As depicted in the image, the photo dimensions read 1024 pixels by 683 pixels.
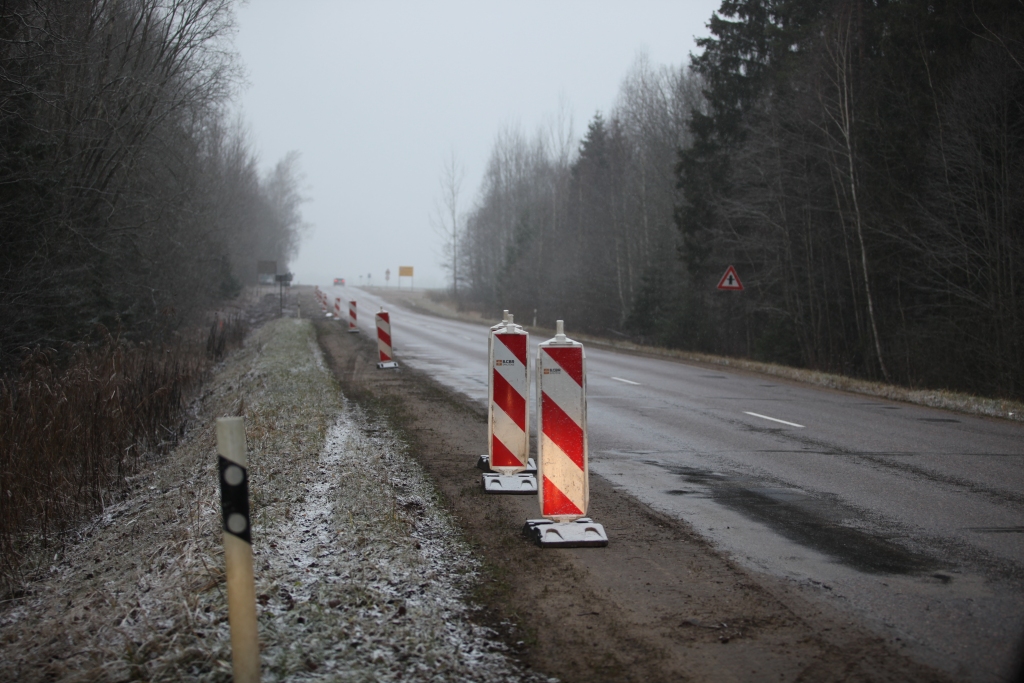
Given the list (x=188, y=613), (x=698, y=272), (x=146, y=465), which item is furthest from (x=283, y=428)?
(x=698, y=272)

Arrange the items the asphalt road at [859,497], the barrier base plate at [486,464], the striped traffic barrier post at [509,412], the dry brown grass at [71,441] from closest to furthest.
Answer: the asphalt road at [859,497] < the striped traffic barrier post at [509,412] < the dry brown grass at [71,441] < the barrier base plate at [486,464]

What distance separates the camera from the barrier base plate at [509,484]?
7.68 m

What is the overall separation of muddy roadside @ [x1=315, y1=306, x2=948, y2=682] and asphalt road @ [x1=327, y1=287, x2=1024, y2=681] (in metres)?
0.25

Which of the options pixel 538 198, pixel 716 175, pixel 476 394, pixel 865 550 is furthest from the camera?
pixel 538 198

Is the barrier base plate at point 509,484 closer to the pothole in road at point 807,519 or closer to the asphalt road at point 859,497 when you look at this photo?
the asphalt road at point 859,497

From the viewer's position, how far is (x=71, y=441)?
10.2m

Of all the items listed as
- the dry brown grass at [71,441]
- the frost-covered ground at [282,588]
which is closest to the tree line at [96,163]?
the dry brown grass at [71,441]

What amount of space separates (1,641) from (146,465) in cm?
664

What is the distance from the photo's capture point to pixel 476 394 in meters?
15.9

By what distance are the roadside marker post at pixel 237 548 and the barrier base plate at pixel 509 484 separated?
4.19 metres

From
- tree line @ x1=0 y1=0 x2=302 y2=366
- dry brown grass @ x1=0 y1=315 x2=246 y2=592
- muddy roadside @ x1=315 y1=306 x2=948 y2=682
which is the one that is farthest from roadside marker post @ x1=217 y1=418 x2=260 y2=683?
tree line @ x1=0 y1=0 x2=302 y2=366

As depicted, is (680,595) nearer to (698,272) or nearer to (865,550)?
(865,550)

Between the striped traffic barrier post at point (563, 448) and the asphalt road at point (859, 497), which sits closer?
the asphalt road at point (859, 497)

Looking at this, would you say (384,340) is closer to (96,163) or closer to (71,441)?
(96,163)
